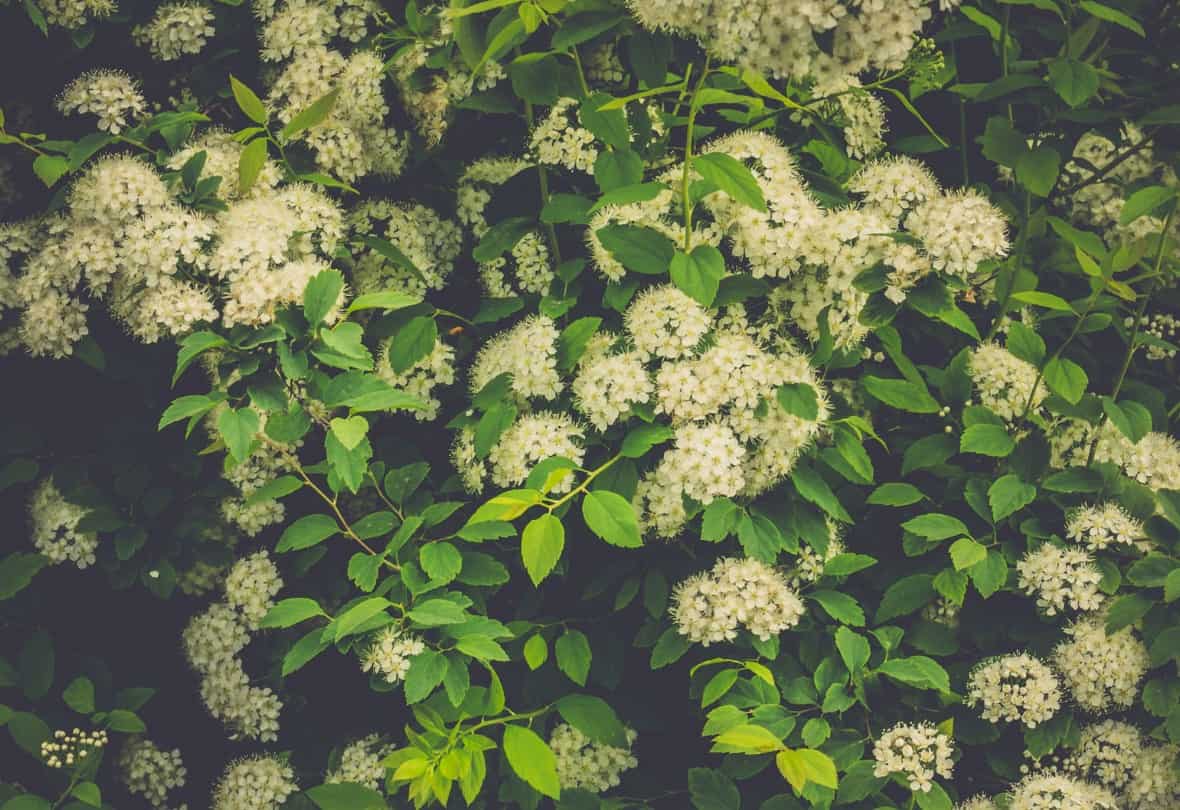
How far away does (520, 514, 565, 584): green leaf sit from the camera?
2266 mm

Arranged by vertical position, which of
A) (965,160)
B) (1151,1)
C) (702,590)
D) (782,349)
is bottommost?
(702,590)

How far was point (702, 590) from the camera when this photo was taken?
8.49 ft

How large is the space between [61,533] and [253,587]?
604 millimetres

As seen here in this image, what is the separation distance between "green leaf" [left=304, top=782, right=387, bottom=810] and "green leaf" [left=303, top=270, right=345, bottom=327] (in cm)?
117

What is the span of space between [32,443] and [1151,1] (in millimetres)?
3753

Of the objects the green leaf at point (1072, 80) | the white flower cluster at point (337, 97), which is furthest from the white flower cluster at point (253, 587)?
the green leaf at point (1072, 80)

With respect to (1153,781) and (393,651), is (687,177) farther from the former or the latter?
(1153,781)

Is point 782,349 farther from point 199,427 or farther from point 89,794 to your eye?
point 89,794

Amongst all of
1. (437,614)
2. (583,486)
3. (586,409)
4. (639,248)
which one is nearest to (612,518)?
(583,486)

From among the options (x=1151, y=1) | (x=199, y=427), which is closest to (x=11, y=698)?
(x=199, y=427)

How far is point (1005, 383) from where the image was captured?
9.60 ft

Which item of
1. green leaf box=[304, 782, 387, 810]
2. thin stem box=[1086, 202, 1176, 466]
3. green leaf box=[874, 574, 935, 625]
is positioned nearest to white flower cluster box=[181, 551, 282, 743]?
green leaf box=[304, 782, 387, 810]

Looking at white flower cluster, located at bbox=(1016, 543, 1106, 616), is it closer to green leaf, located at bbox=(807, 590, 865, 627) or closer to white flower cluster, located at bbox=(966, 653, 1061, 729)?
white flower cluster, located at bbox=(966, 653, 1061, 729)

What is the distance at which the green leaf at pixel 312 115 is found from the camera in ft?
9.07
